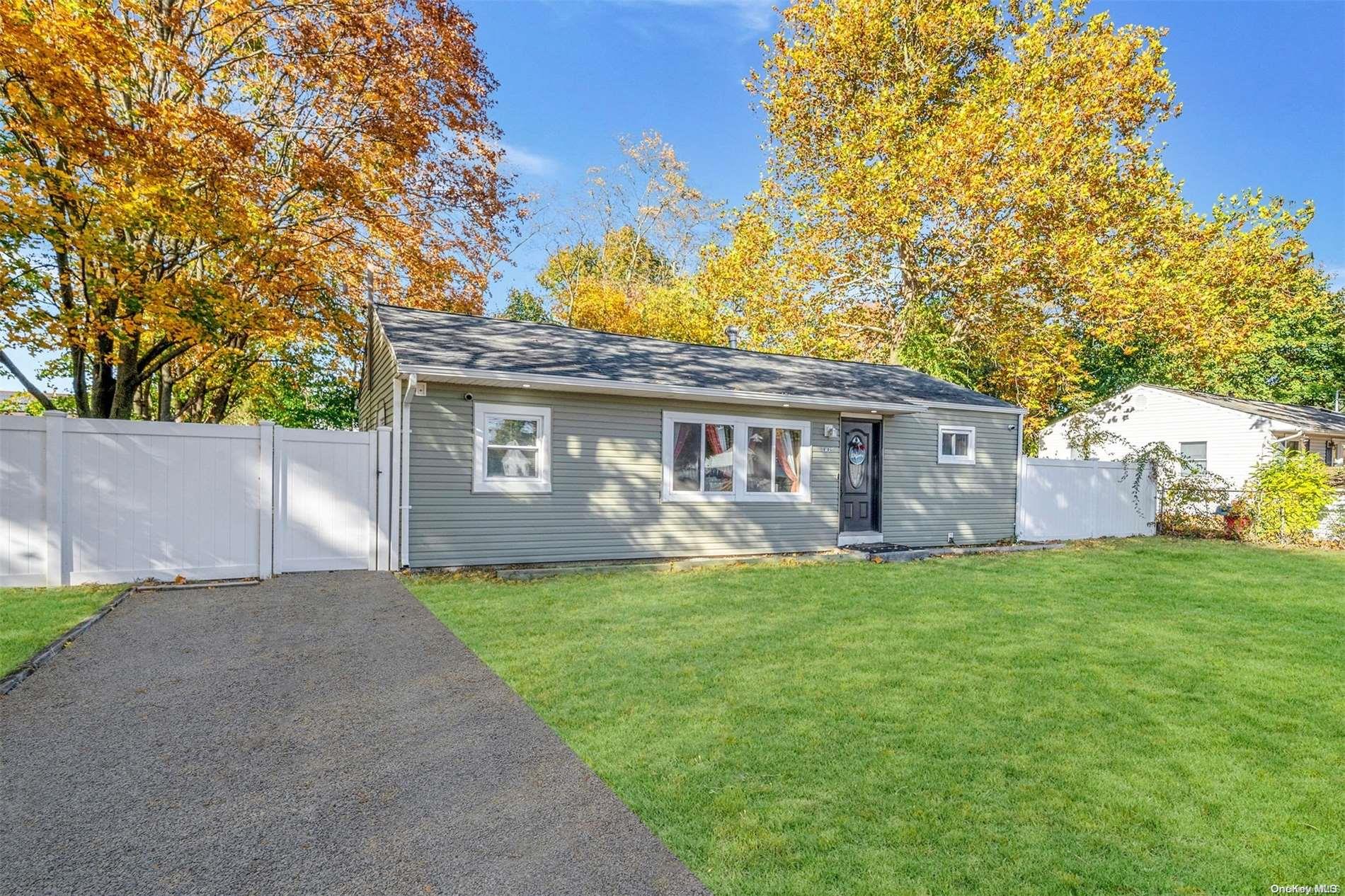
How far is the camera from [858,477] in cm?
1161

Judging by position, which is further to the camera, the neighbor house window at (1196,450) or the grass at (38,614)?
the neighbor house window at (1196,450)

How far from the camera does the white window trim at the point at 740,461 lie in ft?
32.2

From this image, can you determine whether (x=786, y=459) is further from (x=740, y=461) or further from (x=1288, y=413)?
(x=1288, y=413)

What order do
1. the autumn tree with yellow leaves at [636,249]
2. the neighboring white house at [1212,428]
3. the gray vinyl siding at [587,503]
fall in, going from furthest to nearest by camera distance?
the autumn tree with yellow leaves at [636,249]
the neighboring white house at [1212,428]
the gray vinyl siding at [587,503]

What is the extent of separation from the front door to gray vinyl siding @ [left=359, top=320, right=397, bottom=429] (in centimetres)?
724

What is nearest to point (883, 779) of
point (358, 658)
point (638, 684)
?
point (638, 684)

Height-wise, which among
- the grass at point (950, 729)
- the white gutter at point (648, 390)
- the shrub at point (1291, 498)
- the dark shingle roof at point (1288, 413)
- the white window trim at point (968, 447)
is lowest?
the grass at point (950, 729)

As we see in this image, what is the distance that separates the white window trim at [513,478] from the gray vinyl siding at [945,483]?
6.13 metres

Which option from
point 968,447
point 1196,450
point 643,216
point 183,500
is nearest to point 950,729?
point 183,500

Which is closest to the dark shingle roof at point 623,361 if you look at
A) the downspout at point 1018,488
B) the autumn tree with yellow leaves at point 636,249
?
the downspout at point 1018,488

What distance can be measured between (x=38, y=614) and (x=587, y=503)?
5.62 metres

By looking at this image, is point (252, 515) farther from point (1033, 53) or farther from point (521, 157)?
point (1033, 53)

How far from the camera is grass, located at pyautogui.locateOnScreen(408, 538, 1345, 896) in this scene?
2393 millimetres

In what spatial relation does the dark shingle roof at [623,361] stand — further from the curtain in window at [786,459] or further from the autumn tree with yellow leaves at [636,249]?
the autumn tree with yellow leaves at [636,249]
